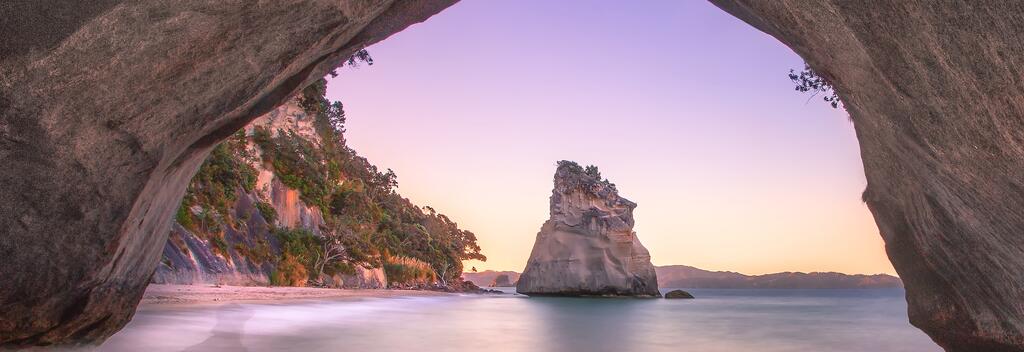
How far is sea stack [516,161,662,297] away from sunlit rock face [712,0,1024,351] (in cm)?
5101

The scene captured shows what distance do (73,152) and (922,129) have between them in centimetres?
690

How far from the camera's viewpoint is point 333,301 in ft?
79.2

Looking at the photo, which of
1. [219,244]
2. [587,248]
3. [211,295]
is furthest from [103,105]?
[587,248]

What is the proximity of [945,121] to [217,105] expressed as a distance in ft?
19.9

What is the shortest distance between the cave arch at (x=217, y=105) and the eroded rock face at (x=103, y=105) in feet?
0.04

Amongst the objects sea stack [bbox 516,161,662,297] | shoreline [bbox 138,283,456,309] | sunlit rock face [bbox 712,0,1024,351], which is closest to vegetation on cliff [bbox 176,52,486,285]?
shoreline [bbox 138,283,456,309]

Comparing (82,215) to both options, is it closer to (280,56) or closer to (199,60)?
A: (199,60)

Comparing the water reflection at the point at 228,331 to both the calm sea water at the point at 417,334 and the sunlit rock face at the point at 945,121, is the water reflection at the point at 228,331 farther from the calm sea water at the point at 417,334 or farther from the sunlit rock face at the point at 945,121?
the sunlit rock face at the point at 945,121

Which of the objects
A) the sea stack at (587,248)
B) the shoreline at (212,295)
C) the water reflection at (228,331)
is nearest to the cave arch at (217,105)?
the water reflection at (228,331)

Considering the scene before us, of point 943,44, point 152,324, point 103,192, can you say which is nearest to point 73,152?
point 103,192

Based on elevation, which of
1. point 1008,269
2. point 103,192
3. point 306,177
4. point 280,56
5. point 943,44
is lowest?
point 1008,269

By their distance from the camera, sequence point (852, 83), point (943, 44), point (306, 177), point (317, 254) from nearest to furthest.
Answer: point (943, 44)
point (852, 83)
point (317, 254)
point (306, 177)

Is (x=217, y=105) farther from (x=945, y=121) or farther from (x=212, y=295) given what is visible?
(x=212, y=295)

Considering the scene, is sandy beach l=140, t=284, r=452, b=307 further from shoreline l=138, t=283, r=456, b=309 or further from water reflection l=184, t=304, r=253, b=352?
water reflection l=184, t=304, r=253, b=352
